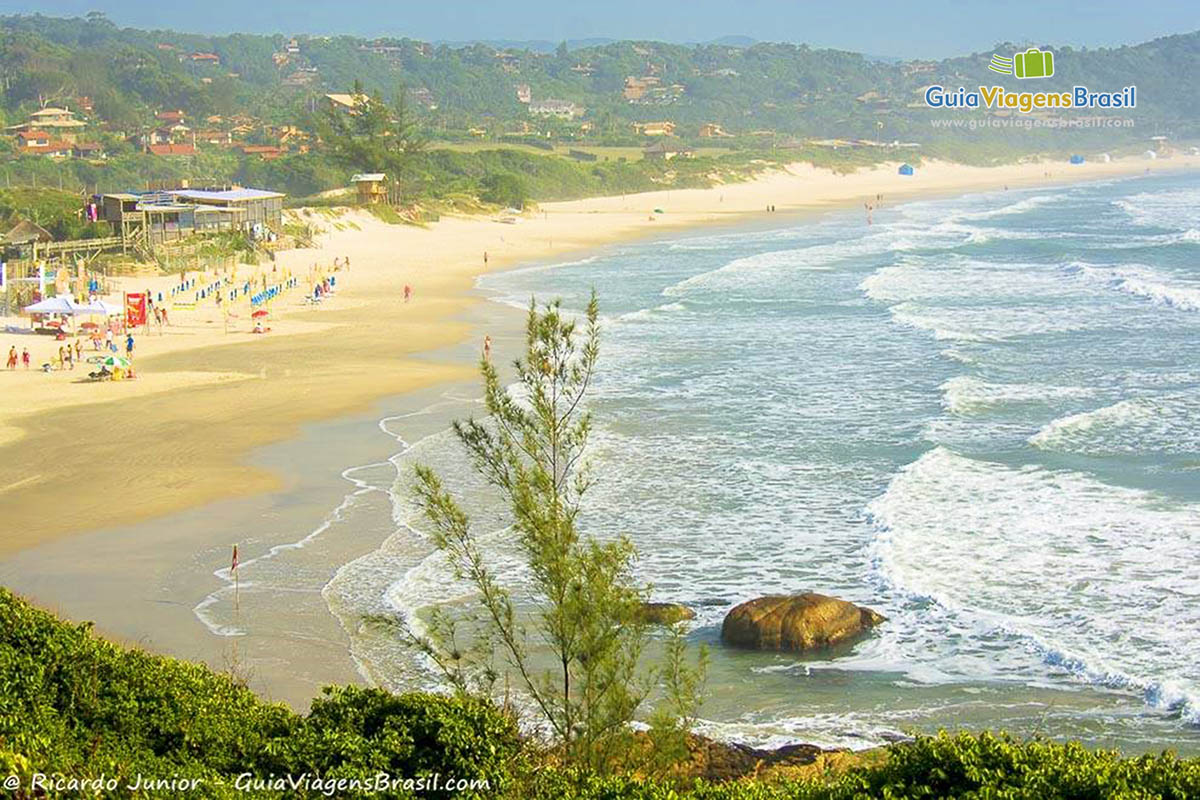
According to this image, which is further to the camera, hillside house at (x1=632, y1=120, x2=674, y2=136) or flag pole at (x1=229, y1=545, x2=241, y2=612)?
hillside house at (x1=632, y1=120, x2=674, y2=136)

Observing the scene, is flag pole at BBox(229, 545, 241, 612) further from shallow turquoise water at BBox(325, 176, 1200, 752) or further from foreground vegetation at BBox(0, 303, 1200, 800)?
foreground vegetation at BBox(0, 303, 1200, 800)

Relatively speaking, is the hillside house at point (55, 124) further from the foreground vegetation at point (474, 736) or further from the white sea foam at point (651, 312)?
the foreground vegetation at point (474, 736)

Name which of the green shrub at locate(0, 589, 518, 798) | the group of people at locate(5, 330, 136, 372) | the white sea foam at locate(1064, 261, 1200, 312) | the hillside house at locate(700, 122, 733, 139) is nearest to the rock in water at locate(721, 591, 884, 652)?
the green shrub at locate(0, 589, 518, 798)

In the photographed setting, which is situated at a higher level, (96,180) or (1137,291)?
(96,180)

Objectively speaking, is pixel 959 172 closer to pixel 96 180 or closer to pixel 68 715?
pixel 96 180

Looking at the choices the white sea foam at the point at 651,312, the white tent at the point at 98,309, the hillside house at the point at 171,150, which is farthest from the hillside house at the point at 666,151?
the white tent at the point at 98,309

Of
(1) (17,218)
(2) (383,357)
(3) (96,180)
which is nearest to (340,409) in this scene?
(2) (383,357)
